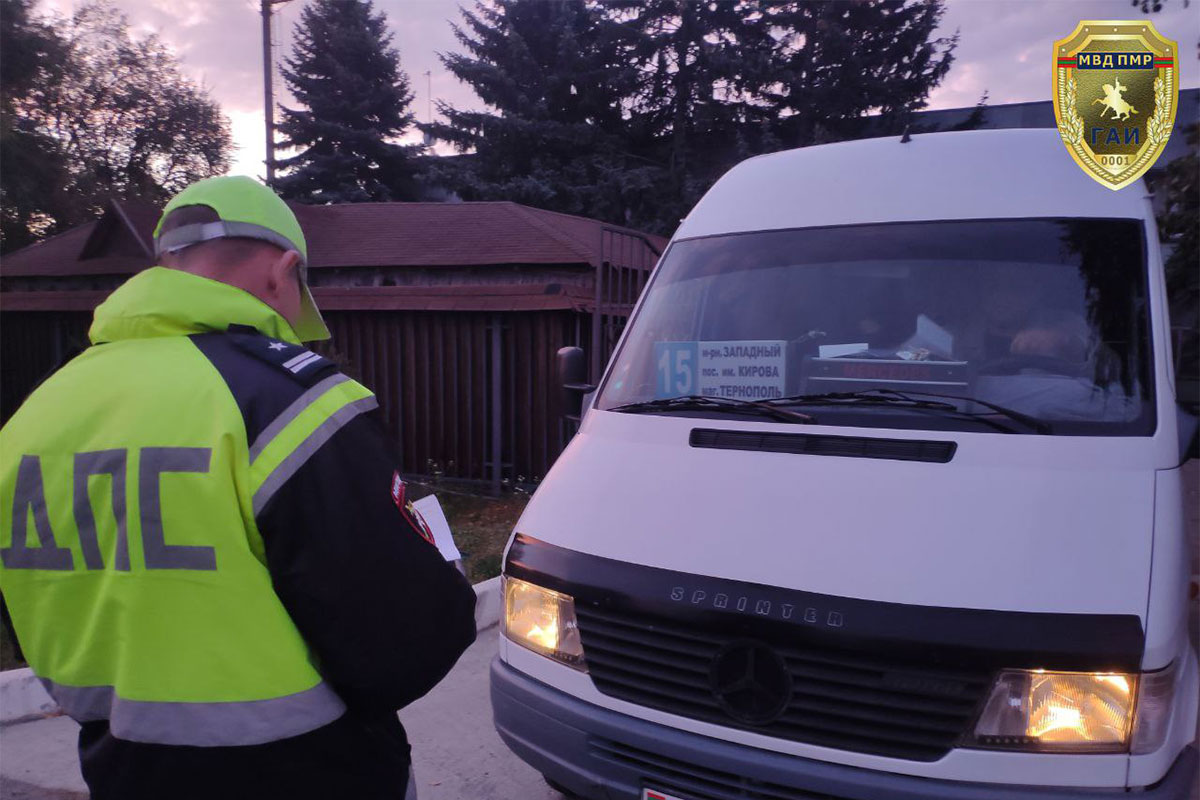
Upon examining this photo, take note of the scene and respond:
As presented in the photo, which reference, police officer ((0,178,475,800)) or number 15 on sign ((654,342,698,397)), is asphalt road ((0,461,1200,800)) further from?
police officer ((0,178,475,800))

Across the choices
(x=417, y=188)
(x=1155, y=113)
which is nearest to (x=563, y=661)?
(x=1155, y=113)

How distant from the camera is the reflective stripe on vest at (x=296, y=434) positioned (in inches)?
53.8

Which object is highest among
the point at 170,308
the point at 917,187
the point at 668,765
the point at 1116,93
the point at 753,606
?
the point at 1116,93

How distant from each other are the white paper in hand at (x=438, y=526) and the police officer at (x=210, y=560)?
0.52m

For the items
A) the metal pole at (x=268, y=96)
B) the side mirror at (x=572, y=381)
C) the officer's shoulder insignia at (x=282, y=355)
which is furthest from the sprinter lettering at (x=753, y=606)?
the metal pole at (x=268, y=96)

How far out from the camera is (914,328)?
2973 mm

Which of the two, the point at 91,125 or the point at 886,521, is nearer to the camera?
the point at 886,521

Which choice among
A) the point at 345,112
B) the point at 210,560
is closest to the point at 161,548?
the point at 210,560

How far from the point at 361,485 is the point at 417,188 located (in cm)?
2302

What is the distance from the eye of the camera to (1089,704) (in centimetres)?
192

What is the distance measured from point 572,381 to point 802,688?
2.15 metres

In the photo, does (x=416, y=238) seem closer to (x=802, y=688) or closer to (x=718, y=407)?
(x=718, y=407)

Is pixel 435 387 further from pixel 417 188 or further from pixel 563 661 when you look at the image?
pixel 417 188

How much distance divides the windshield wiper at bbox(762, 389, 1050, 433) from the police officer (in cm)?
163
